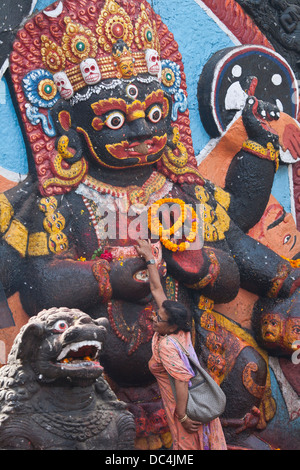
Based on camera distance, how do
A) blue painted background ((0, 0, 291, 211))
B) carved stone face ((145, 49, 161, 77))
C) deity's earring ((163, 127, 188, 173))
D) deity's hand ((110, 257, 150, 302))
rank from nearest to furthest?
deity's hand ((110, 257, 150, 302)), carved stone face ((145, 49, 161, 77)), deity's earring ((163, 127, 188, 173)), blue painted background ((0, 0, 291, 211))

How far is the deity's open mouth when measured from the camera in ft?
19.6

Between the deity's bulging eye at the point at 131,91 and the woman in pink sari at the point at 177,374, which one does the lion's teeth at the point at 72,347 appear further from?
the deity's bulging eye at the point at 131,91

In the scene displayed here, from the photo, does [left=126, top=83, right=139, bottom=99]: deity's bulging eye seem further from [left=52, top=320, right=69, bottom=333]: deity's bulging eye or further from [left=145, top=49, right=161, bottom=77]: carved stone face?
[left=52, top=320, right=69, bottom=333]: deity's bulging eye

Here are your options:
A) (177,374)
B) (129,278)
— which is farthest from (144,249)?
(177,374)

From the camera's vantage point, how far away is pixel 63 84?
594 centimetres

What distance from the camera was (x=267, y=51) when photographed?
279 inches

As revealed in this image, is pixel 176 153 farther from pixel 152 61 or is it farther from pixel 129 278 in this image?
pixel 129 278

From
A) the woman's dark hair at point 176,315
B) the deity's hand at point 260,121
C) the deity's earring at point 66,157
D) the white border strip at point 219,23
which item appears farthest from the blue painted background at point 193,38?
the woman's dark hair at point 176,315

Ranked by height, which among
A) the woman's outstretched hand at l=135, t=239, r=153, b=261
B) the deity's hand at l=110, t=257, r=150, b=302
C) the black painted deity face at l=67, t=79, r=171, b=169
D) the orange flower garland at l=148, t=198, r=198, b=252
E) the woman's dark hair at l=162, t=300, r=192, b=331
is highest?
the black painted deity face at l=67, t=79, r=171, b=169

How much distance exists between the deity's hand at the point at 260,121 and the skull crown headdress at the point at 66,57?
114 centimetres

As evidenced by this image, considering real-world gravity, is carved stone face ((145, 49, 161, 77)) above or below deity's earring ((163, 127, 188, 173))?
above

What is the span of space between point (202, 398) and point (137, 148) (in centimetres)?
182

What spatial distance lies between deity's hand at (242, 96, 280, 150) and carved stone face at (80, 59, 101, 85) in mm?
1422

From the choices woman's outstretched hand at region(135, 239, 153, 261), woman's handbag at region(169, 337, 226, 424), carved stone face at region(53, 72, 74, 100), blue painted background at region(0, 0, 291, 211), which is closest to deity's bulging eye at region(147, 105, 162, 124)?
carved stone face at region(53, 72, 74, 100)
